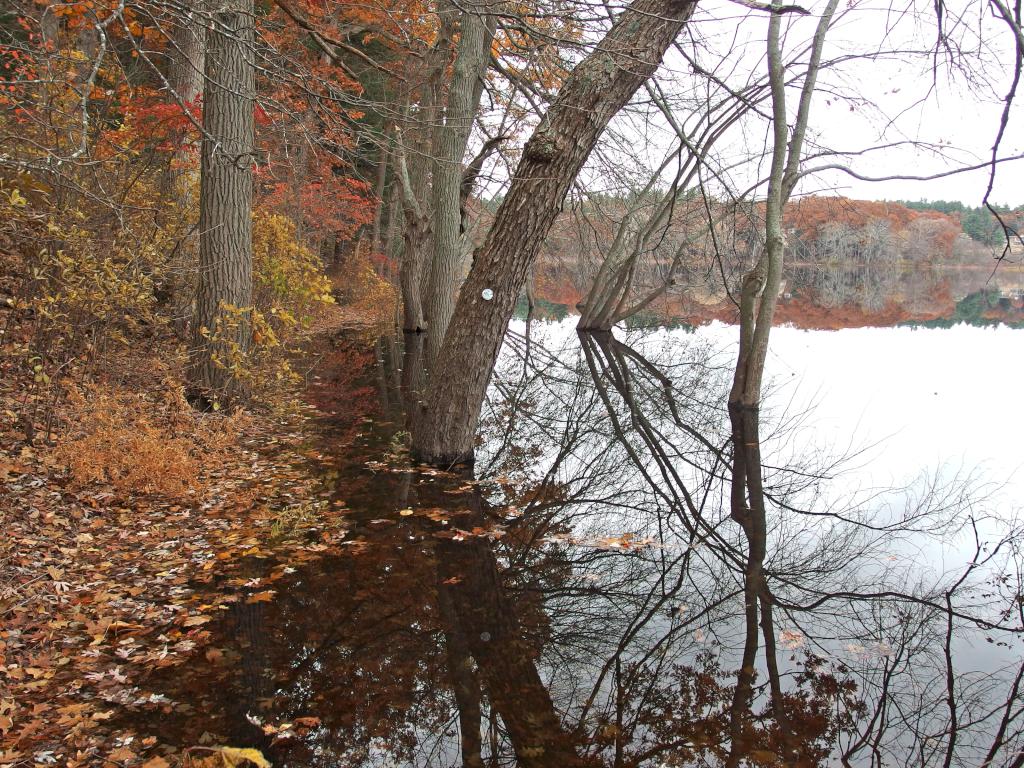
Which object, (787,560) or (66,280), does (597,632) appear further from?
(66,280)

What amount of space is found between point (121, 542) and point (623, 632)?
11.3ft

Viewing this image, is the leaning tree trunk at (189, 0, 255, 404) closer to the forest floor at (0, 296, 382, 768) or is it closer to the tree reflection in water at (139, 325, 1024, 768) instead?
the forest floor at (0, 296, 382, 768)

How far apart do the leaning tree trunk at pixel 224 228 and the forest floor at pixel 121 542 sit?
1.39 ft

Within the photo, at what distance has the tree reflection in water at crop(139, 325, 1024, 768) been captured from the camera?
3.26m

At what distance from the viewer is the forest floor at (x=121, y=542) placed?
3.11 m

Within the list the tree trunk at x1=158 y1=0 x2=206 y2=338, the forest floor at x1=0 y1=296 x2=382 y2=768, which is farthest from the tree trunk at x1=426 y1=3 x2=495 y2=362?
the forest floor at x1=0 y1=296 x2=382 y2=768

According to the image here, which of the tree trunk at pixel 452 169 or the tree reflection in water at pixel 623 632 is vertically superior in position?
the tree trunk at pixel 452 169

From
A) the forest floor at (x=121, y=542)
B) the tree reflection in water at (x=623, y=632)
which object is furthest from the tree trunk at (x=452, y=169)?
the tree reflection in water at (x=623, y=632)

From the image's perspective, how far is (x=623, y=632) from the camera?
434 centimetres

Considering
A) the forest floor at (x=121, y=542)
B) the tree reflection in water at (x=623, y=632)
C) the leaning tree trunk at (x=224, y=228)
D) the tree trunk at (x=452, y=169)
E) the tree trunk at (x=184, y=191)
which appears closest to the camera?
the forest floor at (x=121, y=542)

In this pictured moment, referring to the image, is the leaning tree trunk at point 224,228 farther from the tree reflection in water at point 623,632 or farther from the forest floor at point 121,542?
the tree reflection in water at point 623,632

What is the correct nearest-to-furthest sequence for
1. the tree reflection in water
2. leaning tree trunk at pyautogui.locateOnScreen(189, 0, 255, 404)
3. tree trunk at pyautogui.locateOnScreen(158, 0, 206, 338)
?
the tree reflection in water
leaning tree trunk at pyautogui.locateOnScreen(189, 0, 255, 404)
tree trunk at pyautogui.locateOnScreen(158, 0, 206, 338)

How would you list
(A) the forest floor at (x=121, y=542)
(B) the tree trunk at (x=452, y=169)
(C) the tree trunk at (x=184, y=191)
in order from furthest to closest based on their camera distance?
(B) the tree trunk at (x=452, y=169) → (C) the tree trunk at (x=184, y=191) → (A) the forest floor at (x=121, y=542)

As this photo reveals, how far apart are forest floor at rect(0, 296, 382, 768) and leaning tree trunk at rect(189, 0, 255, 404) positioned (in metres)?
0.42
